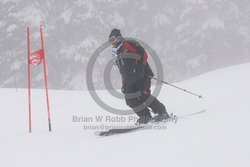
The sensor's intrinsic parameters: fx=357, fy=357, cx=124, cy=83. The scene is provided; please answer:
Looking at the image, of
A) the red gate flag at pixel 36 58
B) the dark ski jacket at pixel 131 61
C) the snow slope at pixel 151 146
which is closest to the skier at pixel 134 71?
the dark ski jacket at pixel 131 61

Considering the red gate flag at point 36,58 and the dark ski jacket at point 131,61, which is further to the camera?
the red gate flag at point 36,58

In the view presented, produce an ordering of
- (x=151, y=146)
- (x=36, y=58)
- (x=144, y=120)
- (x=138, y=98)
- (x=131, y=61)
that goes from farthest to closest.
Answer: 1. (x=36, y=58)
2. (x=144, y=120)
3. (x=138, y=98)
4. (x=131, y=61)
5. (x=151, y=146)

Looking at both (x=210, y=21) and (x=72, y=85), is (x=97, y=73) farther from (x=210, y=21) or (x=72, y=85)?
(x=210, y=21)

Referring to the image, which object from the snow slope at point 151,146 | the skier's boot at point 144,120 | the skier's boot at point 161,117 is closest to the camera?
the snow slope at point 151,146

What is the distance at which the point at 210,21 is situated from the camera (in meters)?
25.5

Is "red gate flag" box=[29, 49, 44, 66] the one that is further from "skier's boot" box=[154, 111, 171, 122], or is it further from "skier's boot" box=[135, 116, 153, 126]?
"skier's boot" box=[154, 111, 171, 122]

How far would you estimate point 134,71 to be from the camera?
6891 mm

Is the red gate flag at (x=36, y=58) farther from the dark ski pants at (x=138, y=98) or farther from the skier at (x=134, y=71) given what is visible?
the dark ski pants at (x=138, y=98)

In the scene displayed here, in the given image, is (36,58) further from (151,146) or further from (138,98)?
(151,146)

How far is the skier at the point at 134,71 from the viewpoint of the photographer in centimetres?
684

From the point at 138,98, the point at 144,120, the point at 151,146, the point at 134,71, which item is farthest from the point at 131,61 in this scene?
the point at 151,146

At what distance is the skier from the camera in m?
6.84

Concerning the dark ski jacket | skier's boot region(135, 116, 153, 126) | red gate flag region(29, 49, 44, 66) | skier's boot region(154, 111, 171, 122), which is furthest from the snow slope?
red gate flag region(29, 49, 44, 66)

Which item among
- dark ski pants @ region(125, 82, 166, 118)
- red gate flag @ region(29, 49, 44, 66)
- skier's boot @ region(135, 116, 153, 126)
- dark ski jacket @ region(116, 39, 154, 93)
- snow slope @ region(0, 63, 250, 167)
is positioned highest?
red gate flag @ region(29, 49, 44, 66)
